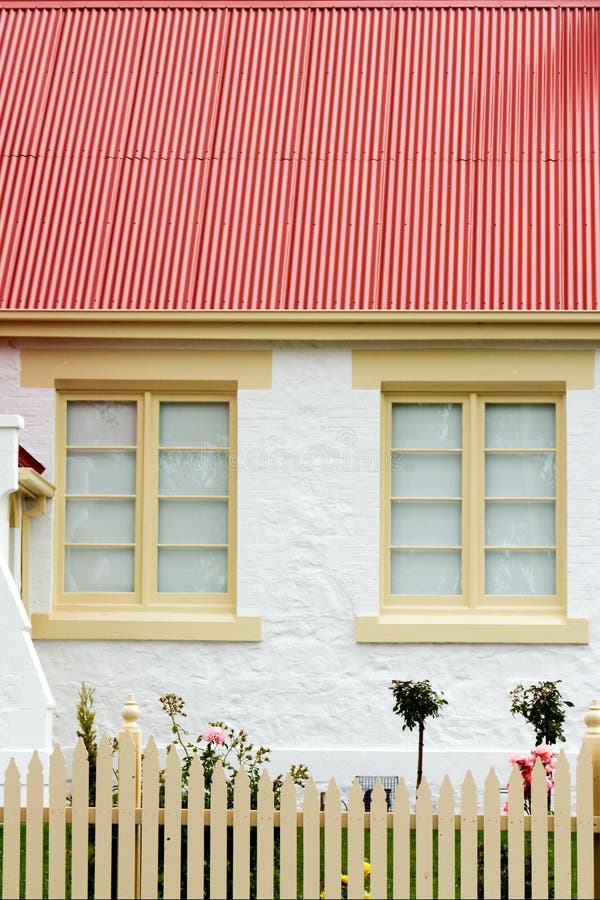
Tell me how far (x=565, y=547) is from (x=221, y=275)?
3.47 m

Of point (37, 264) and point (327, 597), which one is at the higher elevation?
point (37, 264)

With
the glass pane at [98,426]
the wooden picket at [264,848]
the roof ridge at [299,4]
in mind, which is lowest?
the wooden picket at [264,848]

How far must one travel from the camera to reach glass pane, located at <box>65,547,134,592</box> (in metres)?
11.6

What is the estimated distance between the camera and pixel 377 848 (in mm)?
6594

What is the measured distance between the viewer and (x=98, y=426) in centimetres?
1173

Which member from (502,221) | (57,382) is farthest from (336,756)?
(502,221)

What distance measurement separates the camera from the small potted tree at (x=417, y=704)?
10.7 m

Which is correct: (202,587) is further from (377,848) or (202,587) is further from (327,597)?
(377,848)

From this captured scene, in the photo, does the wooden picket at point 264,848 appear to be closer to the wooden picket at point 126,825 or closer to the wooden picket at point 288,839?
the wooden picket at point 288,839

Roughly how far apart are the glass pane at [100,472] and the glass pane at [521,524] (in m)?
2.90

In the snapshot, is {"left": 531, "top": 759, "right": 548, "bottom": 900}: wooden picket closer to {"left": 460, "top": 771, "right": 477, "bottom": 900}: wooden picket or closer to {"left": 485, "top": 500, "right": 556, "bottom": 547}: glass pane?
{"left": 460, "top": 771, "right": 477, "bottom": 900}: wooden picket

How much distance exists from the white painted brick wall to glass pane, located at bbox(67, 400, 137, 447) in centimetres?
43

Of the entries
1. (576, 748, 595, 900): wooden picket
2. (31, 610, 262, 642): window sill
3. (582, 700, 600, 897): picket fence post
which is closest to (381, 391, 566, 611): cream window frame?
(31, 610, 262, 642): window sill

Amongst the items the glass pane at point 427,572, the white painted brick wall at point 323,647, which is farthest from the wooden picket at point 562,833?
the glass pane at point 427,572
